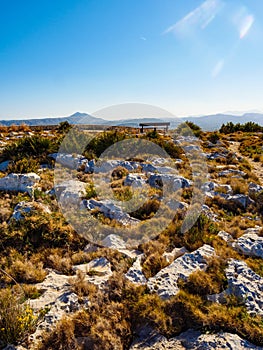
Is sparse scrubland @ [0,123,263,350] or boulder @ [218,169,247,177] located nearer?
sparse scrubland @ [0,123,263,350]

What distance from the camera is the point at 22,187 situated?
8.53m

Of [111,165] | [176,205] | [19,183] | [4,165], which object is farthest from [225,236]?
[4,165]

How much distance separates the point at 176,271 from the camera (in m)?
5.25

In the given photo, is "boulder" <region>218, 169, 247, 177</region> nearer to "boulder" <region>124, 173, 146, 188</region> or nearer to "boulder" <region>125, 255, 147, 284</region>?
"boulder" <region>124, 173, 146, 188</region>

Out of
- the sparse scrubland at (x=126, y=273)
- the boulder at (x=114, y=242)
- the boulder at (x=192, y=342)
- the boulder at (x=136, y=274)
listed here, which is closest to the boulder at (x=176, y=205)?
the sparse scrubland at (x=126, y=273)

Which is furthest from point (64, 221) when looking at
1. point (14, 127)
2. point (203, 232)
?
point (14, 127)

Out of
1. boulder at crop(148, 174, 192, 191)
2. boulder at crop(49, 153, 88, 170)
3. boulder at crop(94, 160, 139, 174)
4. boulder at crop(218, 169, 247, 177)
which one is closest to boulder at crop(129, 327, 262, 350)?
boulder at crop(148, 174, 192, 191)

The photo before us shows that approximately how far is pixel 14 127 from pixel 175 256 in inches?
832

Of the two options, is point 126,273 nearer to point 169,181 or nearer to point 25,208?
point 25,208

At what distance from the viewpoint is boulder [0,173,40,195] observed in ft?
27.9

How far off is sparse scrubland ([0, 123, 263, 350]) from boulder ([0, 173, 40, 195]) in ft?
0.63

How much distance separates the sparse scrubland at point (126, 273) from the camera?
13.0 feet

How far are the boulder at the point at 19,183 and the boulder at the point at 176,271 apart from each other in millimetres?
5375

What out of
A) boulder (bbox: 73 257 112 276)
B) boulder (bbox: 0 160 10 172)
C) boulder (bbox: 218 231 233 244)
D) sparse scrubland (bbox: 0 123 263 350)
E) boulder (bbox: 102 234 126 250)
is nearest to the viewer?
sparse scrubland (bbox: 0 123 263 350)
